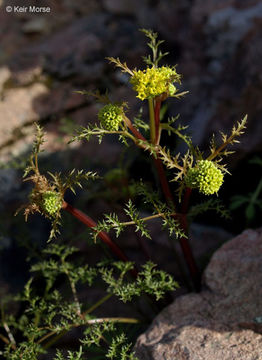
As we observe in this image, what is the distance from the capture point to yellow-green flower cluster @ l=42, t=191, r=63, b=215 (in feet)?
6.01

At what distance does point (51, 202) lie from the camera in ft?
6.02

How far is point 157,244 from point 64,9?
12.1 feet

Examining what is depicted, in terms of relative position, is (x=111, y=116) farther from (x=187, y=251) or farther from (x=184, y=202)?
(x=187, y=251)

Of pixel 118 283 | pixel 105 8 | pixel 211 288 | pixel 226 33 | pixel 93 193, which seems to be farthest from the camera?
pixel 105 8

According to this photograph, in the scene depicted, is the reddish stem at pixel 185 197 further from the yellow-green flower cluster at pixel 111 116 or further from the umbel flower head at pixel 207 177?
the umbel flower head at pixel 207 177

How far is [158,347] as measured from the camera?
79.7 inches

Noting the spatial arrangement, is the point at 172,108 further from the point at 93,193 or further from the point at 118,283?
the point at 118,283

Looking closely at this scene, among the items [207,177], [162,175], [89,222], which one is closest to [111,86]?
[162,175]

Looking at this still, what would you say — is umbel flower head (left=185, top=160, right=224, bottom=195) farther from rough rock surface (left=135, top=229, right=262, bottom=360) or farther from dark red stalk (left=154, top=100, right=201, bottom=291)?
rough rock surface (left=135, top=229, right=262, bottom=360)

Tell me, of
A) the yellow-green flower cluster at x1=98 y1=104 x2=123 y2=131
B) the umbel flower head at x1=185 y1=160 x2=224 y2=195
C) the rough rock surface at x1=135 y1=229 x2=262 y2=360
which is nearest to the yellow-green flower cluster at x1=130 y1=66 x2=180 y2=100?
the yellow-green flower cluster at x1=98 y1=104 x2=123 y2=131

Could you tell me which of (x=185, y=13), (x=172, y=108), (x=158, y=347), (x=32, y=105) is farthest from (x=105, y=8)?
(x=158, y=347)

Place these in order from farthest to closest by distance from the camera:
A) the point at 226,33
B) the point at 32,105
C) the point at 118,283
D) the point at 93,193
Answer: the point at 32,105 < the point at 226,33 < the point at 93,193 < the point at 118,283

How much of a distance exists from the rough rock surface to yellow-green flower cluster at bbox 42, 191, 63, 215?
2.84ft

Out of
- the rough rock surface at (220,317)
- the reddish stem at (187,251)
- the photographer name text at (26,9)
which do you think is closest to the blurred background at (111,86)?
the photographer name text at (26,9)
